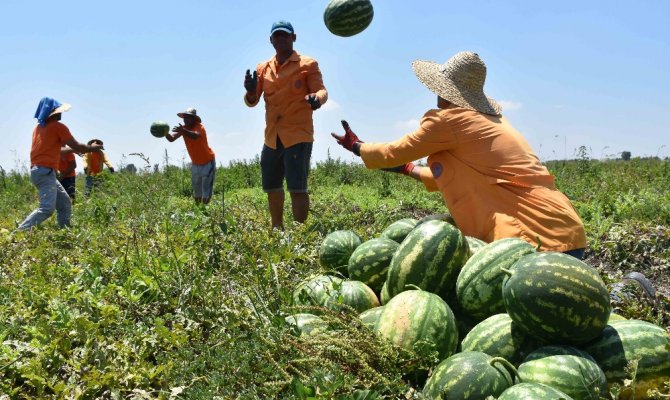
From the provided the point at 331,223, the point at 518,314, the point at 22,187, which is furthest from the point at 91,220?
the point at 22,187

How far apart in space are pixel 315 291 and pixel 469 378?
1235 millimetres

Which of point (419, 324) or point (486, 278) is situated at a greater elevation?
point (486, 278)

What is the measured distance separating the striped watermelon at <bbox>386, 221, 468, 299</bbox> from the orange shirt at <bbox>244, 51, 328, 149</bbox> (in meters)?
3.10

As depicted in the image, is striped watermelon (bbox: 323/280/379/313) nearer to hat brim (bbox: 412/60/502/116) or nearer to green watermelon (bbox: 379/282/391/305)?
green watermelon (bbox: 379/282/391/305)

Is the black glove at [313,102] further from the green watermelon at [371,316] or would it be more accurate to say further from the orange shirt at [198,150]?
the orange shirt at [198,150]

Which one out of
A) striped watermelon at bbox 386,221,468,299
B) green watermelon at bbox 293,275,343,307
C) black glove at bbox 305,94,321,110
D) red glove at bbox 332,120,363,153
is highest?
black glove at bbox 305,94,321,110

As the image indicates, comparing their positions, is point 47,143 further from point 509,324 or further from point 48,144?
point 509,324

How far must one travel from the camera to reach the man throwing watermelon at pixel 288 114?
5.81 m

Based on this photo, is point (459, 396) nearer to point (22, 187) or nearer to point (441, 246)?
point (441, 246)

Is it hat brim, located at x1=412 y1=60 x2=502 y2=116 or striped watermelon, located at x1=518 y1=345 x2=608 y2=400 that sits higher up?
hat brim, located at x1=412 y1=60 x2=502 y2=116

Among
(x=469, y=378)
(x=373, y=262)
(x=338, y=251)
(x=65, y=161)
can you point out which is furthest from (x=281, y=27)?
(x=65, y=161)

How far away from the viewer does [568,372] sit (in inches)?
80.9

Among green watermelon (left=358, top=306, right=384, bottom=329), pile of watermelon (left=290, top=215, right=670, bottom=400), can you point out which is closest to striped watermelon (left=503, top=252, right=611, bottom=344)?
pile of watermelon (left=290, top=215, right=670, bottom=400)

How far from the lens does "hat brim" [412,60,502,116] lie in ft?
12.7
